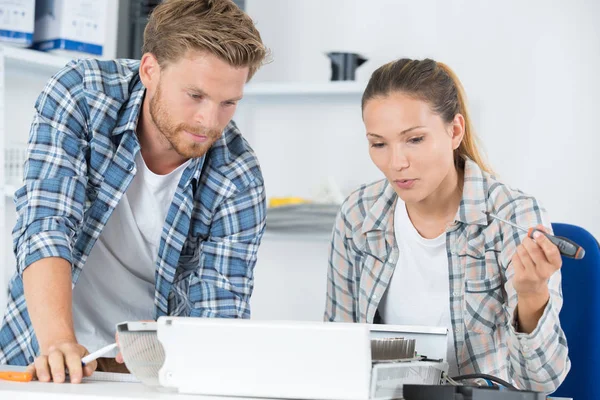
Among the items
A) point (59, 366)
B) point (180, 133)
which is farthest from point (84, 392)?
point (180, 133)

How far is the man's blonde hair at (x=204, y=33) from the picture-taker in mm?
1434

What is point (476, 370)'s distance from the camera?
1.48 m

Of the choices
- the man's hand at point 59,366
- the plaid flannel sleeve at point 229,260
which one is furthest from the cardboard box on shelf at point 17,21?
the man's hand at point 59,366

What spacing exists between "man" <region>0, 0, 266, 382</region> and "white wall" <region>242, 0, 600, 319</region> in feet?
3.66

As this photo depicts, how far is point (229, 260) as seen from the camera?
1.56 meters

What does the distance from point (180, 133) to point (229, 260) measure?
28 cm

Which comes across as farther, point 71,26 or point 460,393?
point 71,26

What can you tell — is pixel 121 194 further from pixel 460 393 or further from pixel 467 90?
pixel 467 90

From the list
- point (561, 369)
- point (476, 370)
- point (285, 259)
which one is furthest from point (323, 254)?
point (561, 369)

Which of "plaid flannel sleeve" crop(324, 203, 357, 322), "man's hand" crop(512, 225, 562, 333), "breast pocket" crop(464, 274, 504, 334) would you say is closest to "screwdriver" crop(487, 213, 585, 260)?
"man's hand" crop(512, 225, 562, 333)

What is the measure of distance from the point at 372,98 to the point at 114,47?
1500 millimetres

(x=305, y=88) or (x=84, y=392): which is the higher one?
(x=305, y=88)

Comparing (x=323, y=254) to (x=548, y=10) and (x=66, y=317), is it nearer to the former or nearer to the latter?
(x=548, y=10)

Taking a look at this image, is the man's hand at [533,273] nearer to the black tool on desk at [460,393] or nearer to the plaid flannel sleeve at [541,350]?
the plaid flannel sleeve at [541,350]
